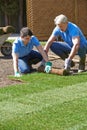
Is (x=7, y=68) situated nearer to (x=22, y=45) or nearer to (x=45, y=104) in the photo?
(x=22, y=45)

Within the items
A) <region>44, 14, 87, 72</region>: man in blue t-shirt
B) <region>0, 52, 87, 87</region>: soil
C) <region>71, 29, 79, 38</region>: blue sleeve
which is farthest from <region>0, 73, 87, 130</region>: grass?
<region>71, 29, 79, 38</region>: blue sleeve

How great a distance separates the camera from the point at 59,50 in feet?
32.2

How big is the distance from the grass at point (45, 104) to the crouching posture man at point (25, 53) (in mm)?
636

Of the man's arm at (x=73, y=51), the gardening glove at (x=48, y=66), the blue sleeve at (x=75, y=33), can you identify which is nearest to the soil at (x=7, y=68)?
the gardening glove at (x=48, y=66)

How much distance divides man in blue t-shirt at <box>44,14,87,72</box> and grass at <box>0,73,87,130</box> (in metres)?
0.72

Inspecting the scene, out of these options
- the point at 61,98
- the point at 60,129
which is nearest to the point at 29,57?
the point at 61,98

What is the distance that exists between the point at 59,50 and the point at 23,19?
41.6 feet

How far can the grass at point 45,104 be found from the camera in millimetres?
5742

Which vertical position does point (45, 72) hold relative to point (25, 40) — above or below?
below

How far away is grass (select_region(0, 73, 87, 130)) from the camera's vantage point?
5.74 meters

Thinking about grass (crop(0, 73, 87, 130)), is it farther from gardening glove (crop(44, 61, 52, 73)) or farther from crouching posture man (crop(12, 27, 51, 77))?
crouching posture man (crop(12, 27, 51, 77))

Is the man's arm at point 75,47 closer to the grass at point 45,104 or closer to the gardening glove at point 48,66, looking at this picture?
the gardening glove at point 48,66

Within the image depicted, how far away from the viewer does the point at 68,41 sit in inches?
378

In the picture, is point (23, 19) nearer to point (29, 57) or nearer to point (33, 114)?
point (29, 57)
